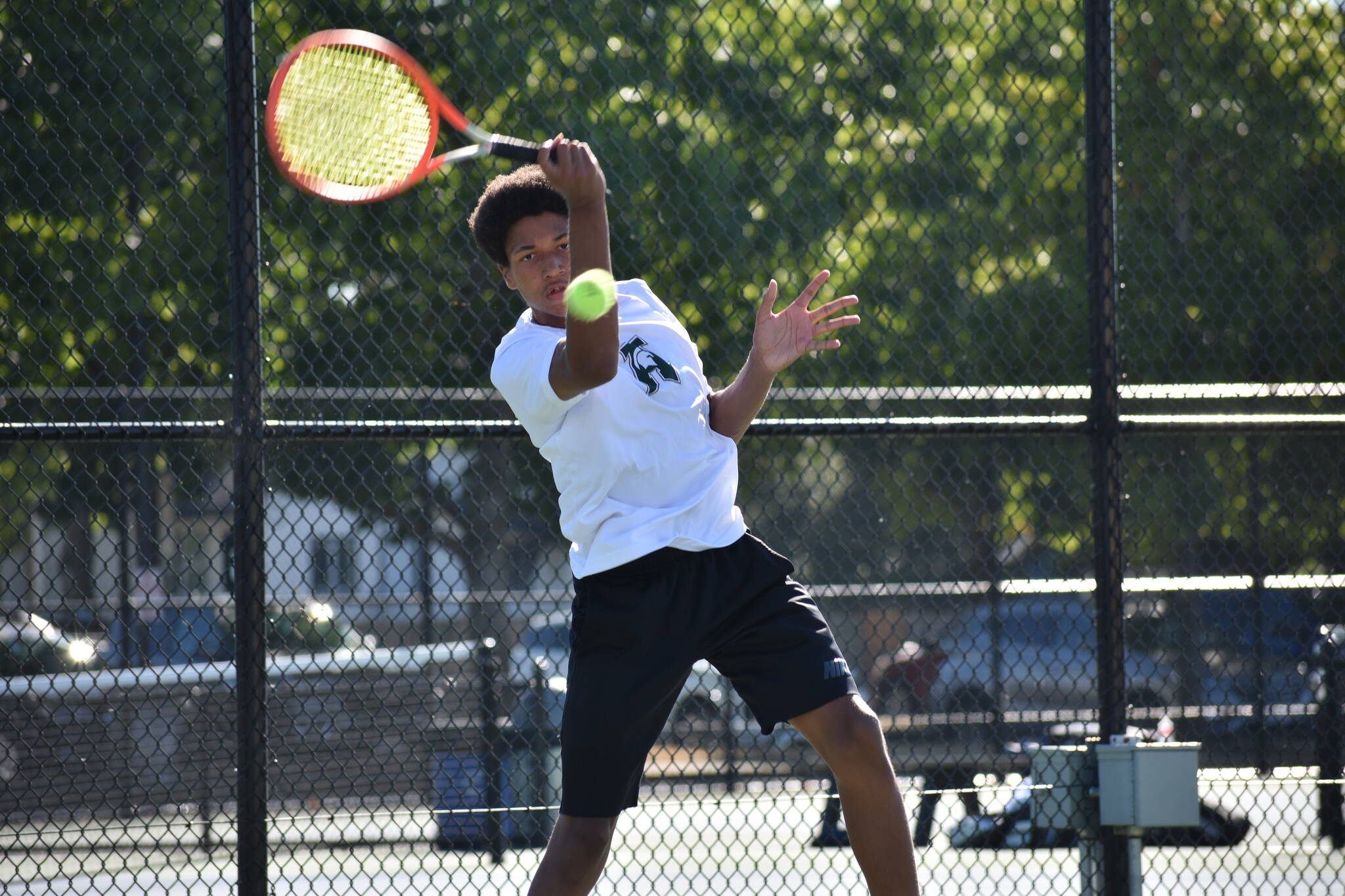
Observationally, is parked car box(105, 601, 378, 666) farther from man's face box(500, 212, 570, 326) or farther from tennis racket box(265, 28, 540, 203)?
man's face box(500, 212, 570, 326)

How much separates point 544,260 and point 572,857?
3.97 feet

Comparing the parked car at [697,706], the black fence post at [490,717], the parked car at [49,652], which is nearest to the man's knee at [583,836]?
the black fence post at [490,717]

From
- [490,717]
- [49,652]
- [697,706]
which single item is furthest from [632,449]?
[49,652]

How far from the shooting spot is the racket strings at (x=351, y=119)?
111 inches

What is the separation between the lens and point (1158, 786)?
388 centimetres

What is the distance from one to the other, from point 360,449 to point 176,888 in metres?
2.48

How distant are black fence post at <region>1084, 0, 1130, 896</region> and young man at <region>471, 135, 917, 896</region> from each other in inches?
60.4

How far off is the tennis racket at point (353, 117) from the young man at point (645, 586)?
0.84 ft

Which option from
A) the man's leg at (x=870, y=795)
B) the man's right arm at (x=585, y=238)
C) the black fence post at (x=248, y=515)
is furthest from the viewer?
the black fence post at (x=248, y=515)

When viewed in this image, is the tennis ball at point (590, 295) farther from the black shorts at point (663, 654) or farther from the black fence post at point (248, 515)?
the black fence post at point (248, 515)

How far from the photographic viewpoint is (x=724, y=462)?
287 cm

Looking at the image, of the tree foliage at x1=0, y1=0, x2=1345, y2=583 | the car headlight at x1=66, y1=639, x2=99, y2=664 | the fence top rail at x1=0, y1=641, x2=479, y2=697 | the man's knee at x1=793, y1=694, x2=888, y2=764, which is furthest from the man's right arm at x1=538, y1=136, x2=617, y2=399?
the car headlight at x1=66, y1=639, x2=99, y2=664

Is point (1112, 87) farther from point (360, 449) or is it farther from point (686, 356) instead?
point (360, 449)

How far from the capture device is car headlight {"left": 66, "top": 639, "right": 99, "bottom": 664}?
6.48m
